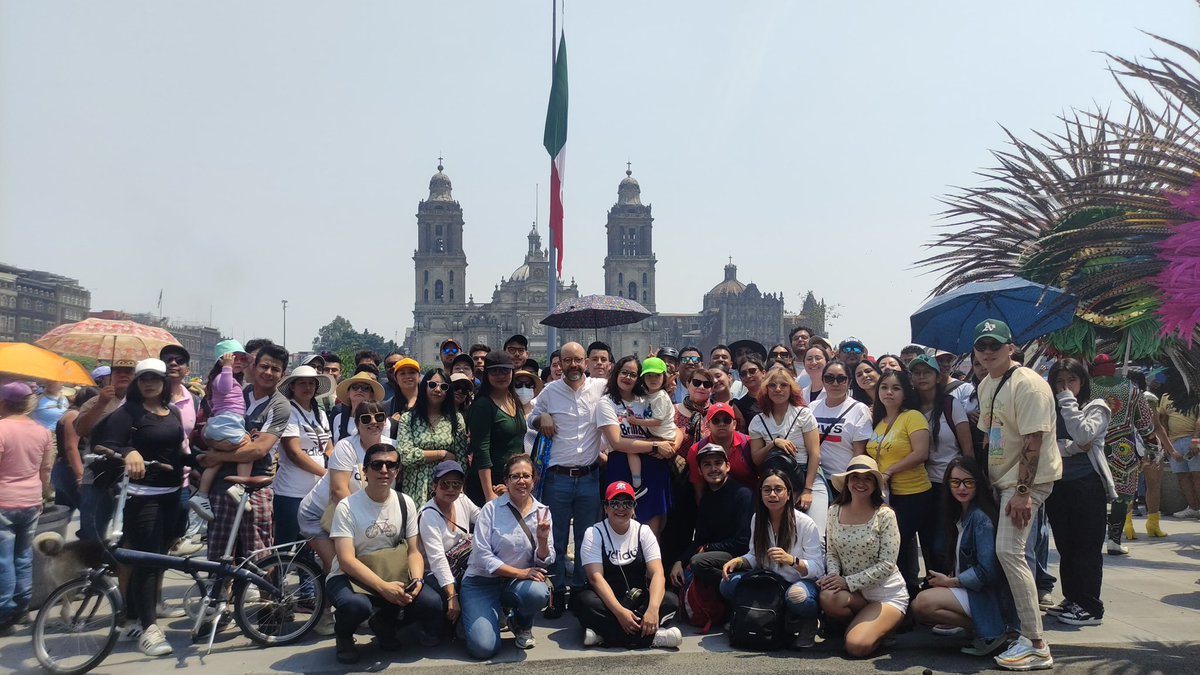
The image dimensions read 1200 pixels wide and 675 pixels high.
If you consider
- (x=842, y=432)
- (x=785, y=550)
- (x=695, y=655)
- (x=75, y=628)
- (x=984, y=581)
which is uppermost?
(x=842, y=432)

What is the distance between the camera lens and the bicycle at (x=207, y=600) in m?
4.82

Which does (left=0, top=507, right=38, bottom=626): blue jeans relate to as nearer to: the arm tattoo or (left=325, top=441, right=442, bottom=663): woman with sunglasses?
(left=325, top=441, right=442, bottom=663): woman with sunglasses

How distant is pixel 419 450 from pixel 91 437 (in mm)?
2045

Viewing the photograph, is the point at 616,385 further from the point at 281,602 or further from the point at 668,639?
the point at 281,602

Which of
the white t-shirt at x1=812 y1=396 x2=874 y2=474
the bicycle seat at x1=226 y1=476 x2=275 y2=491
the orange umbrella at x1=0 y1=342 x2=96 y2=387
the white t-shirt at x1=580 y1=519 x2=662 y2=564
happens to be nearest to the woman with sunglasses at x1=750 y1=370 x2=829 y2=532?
the white t-shirt at x1=812 y1=396 x2=874 y2=474

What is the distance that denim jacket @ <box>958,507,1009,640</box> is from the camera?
5109mm

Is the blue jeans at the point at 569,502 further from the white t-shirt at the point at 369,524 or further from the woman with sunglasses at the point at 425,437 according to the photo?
the white t-shirt at the point at 369,524

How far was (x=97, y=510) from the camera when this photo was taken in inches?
213

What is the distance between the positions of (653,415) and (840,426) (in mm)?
1351

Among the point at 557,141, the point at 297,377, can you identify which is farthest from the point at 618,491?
the point at 557,141

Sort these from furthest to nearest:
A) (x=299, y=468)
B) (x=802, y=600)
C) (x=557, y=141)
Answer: (x=557, y=141), (x=299, y=468), (x=802, y=600)

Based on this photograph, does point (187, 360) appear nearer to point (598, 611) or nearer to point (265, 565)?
point (265, 565)

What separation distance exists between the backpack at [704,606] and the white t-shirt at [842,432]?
1.27 metres

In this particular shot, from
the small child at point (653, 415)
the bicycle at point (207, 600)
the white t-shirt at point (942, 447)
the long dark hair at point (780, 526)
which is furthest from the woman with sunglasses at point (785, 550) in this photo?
the bicycle at point (207, 600)
